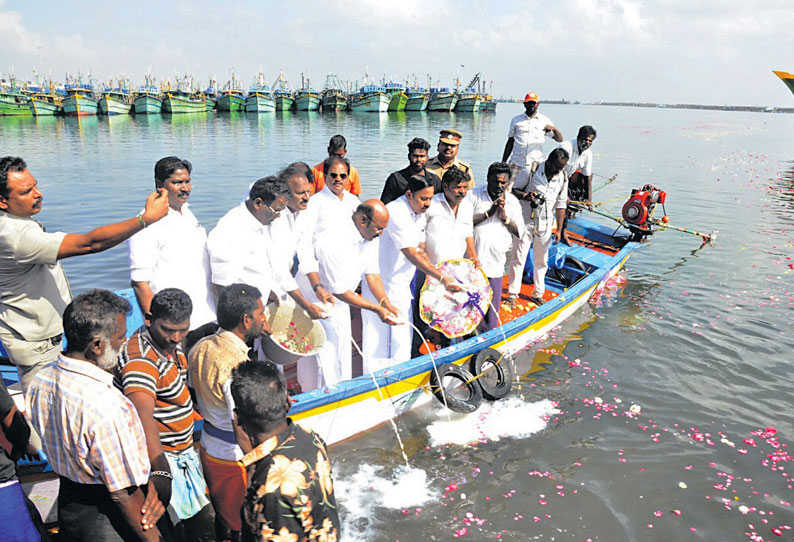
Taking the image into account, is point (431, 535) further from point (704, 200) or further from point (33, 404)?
point (704, 200)

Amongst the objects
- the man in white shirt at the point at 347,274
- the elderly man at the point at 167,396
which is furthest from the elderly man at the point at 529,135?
the elderly man at the point at 167,396

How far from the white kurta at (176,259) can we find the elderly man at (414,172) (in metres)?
2.65

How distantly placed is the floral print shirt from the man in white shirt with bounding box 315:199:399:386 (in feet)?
8.86

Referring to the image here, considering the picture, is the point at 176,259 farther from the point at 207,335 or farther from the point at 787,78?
the point at 787,78

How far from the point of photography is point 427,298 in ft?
20.3

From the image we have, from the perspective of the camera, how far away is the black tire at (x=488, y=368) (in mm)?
6332

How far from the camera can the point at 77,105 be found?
190 feet

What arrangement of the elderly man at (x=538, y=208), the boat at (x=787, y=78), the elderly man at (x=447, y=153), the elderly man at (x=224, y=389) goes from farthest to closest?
the boat at (x=787, y=78) < the elderly man at (x=538, y=208) < the elderly man at (x=447, y=153) < the elderly man at (x=224, y=389)

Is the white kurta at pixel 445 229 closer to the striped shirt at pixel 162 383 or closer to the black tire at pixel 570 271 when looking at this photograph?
the striped shirt at pixel 162 383

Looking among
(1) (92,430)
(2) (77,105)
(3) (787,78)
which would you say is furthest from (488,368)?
(2) (77,105)

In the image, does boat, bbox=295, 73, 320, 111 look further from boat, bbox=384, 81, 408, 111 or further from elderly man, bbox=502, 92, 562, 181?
elderly man, bbox=502, 92, 562, 181

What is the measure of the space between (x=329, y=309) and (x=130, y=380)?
2333 millimetres

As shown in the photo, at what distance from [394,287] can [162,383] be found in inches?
122

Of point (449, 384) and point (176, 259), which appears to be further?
point (449, 384)
